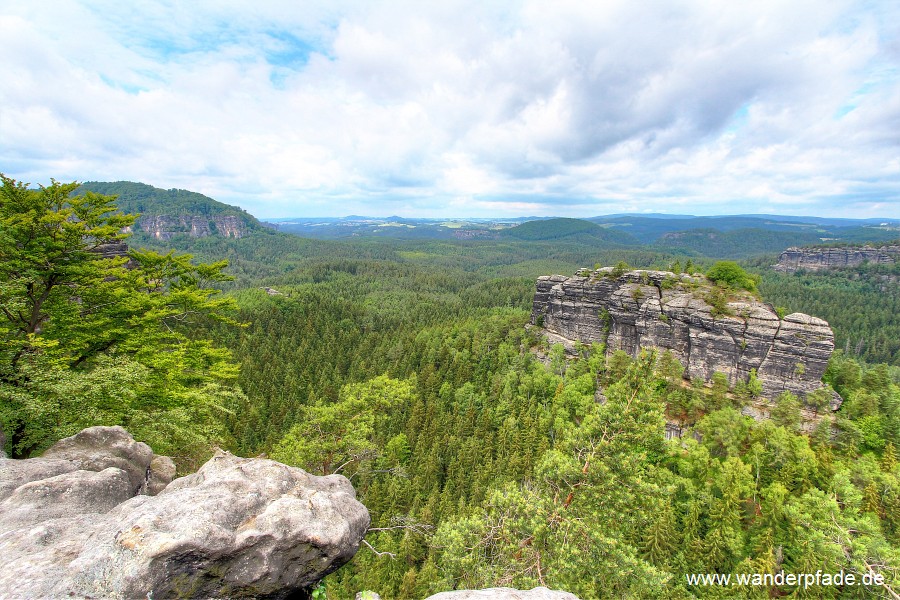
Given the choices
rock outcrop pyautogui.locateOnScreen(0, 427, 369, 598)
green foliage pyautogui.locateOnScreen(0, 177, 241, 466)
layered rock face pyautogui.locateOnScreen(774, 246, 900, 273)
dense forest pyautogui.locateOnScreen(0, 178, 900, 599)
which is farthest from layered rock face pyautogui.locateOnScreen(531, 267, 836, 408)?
layered rock face pyautogui.locateOnScreen(774, 246, 900, 273)

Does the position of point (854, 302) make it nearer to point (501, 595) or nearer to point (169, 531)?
point (501, 595)

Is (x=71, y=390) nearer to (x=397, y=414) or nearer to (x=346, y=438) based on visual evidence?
(x=346, y=438)

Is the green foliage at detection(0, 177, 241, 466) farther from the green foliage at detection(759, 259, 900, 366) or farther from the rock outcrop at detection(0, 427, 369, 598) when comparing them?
the green foliage at detection(759, 259, 900, 366)

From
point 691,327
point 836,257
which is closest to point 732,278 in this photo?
point 691,327

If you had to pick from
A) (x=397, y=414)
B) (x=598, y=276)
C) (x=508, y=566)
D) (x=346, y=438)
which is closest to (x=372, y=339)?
(x=397, y=414)

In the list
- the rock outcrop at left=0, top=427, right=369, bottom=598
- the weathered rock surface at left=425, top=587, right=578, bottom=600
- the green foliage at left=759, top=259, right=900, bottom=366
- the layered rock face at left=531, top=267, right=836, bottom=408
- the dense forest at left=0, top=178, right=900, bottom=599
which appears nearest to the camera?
the rock outcrop at left=0, top=427, right=369, bottom=598

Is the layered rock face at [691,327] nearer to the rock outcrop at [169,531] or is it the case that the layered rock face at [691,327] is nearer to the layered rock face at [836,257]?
the rock outcrop at [169,531]

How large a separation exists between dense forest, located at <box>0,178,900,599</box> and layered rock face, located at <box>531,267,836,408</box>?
3.66 metres

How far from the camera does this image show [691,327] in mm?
52750

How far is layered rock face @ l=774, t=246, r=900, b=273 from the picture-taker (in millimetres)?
170250

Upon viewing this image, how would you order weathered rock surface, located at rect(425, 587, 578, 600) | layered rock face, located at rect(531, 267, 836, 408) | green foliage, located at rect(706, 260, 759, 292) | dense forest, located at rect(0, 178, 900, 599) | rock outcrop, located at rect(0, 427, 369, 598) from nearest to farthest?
rock outcrop, located at rect(0, 427, 369, 598) < weathered rock surface, located at rect(425, 587, 578, 600) < dense forest, located at rect(0, 178, 900, 599) < layered rock face, located at rect(531, 267, 836, 408) < green foliage, located at rect(706, 260, 759, 292)

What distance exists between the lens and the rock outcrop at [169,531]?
242 inches

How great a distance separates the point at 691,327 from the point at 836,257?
677 ft

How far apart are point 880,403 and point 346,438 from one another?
192 ft
